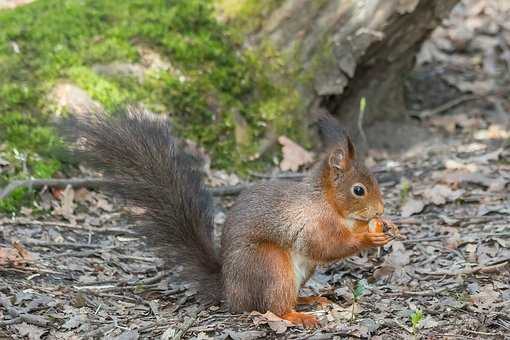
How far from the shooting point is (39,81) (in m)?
5.45

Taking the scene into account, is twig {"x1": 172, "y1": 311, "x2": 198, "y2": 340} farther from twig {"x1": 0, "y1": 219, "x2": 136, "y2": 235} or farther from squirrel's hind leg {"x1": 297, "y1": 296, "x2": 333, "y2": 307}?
twig {"x1": 0, "y1": 219, "x2": 136, "y2": 235}

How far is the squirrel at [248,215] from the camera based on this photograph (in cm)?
358

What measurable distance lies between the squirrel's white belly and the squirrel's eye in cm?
37

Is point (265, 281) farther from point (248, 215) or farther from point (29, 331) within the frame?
point (29, 331)

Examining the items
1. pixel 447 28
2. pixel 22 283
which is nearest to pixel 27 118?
pixel 22 283

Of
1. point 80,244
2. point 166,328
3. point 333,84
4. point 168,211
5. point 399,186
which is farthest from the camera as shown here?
point 333,84

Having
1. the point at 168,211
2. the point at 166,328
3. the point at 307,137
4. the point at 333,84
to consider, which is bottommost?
the point at 166,328

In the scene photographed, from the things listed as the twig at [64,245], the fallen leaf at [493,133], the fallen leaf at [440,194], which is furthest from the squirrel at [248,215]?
the fallen leaf at [493,133]

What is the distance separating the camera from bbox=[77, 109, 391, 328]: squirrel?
358 cm

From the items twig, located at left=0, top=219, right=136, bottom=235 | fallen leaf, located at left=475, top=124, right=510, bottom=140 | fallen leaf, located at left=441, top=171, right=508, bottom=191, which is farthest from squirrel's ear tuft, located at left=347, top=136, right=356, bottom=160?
fallen leaf, located at left=475, top=124, right=510, bottom=140

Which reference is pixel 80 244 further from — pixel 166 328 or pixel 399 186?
pixel 399 186

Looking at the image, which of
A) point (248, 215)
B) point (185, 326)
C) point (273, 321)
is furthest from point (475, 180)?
point (185, 326)

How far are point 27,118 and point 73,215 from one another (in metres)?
0.82

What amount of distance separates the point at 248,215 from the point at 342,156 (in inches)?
20.2
